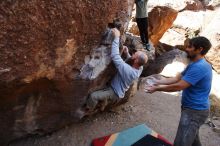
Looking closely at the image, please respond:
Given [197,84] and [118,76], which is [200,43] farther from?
[118,76]

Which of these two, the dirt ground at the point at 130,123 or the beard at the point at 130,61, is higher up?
the beard at the point at 130,61

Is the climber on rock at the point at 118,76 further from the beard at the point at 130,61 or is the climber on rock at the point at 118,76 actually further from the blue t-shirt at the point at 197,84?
the blue t-shirt at the point at 197,84

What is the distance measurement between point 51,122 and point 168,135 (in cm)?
238

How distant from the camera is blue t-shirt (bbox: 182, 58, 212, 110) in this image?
4074mm

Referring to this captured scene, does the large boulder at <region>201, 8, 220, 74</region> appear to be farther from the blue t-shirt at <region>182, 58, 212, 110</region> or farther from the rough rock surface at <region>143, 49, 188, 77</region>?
the blue t-shirt at <region>182, 58, 212, 110</region>

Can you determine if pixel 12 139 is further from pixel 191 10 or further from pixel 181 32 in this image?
pixel 191 10

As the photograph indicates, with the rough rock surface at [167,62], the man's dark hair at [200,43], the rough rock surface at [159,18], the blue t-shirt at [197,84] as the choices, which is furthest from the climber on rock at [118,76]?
the rough rock surface at [159,18]

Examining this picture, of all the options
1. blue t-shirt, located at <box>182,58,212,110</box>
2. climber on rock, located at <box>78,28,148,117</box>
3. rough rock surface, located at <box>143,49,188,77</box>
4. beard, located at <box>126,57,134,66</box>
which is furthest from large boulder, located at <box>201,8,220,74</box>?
blue t-shirt, located at <box>182,58,212,110</box>

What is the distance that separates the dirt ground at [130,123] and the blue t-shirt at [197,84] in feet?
6.16

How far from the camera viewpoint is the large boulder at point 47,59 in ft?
12.2

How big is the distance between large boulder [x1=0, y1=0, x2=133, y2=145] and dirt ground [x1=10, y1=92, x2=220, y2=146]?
0.21 meters

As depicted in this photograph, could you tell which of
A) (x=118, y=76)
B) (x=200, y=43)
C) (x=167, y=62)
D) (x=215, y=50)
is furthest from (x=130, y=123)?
(x=215, y=50)

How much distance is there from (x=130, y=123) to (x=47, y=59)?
102 inches

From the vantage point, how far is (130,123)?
6.14 m
